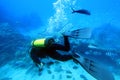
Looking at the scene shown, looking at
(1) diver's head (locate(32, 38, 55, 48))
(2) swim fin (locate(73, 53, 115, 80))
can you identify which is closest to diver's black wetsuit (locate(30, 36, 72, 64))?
(1) diver's head (locate(32, 38, 55, 48))

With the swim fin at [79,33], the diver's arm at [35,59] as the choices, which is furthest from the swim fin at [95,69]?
the diver's arm at [35,59]

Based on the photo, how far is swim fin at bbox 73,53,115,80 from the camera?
3.22 meters

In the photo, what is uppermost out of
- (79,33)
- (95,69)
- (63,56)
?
(79,33)

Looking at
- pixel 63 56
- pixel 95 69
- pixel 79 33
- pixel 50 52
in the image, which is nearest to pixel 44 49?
pixel 50 52

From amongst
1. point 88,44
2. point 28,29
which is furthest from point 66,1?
point 88,44

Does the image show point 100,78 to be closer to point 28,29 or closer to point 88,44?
point 88,44

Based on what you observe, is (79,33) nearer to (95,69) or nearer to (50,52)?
(50,52)

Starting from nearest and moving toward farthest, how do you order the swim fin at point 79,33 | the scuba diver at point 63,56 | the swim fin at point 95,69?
the swim fin at point 95,69 → the scuba diver at point 63,56 → the swim fin at point 79,33

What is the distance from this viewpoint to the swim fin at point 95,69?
3.22 metres

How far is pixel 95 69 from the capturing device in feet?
11.3

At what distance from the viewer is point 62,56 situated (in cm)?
449

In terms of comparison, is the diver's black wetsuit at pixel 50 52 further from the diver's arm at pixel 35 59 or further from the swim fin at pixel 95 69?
the swim fin at pixel 95 69

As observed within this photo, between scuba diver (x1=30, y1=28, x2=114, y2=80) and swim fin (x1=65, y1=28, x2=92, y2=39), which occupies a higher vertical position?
swim fin (x1=65, y1=28, x2=92, y2=39)

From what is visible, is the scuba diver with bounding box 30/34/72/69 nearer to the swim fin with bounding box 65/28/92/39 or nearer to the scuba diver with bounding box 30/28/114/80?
the scuba diver with bounding box 30/28/114/80
